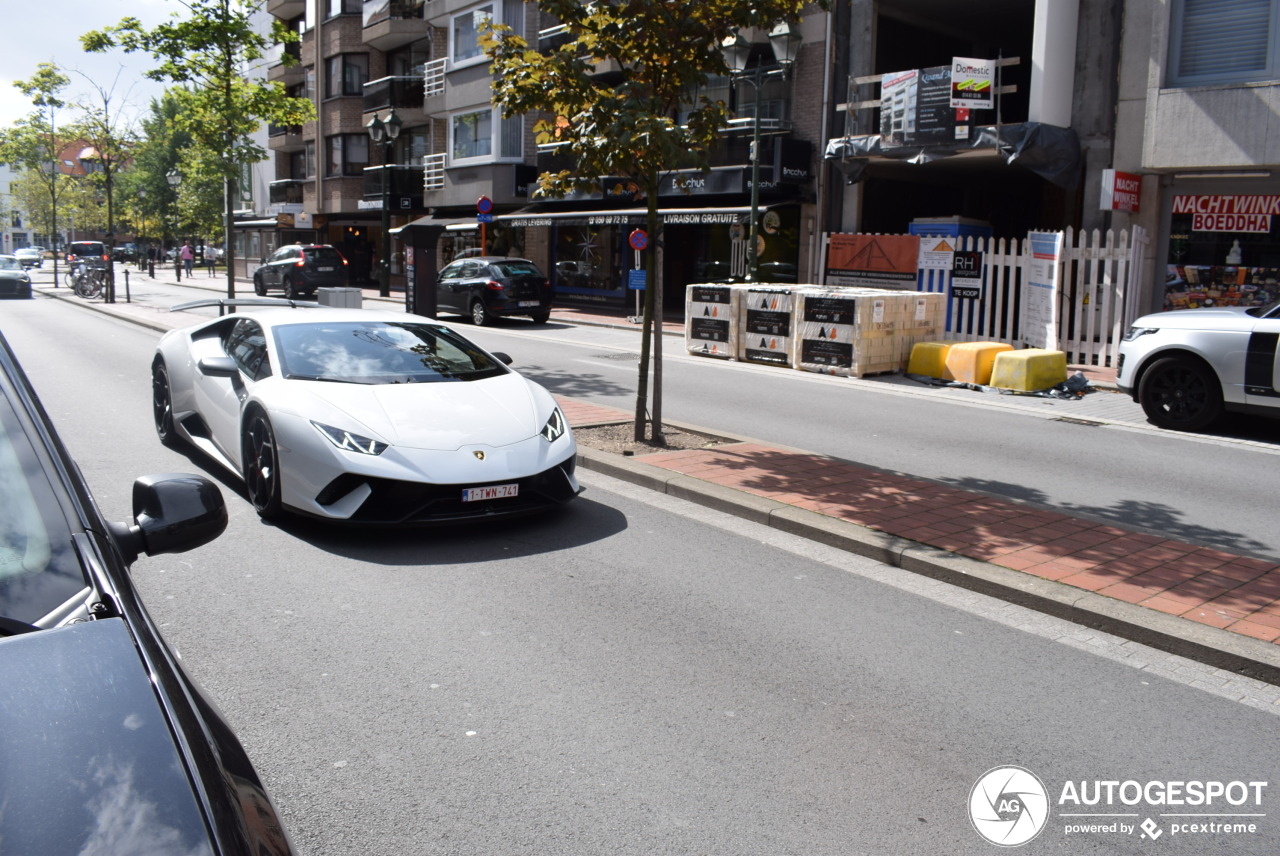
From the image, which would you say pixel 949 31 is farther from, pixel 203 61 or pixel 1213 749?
pixel 1213 749

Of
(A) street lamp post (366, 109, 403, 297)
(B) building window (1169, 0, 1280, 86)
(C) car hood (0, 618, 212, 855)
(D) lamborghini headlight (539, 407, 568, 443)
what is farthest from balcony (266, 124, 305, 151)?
(C) car hood (0, 618, 212, 855)

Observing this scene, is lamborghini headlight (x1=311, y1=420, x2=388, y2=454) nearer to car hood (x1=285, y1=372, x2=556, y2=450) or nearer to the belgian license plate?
car hood (x1=285, y1=372, x2=556, y2=450)

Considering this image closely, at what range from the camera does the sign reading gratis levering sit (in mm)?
18969

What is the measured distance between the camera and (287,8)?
50.9 m

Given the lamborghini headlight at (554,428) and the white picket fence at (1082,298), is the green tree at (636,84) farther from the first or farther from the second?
the white picket fence at (1082,298)

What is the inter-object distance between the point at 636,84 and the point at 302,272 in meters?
28.4

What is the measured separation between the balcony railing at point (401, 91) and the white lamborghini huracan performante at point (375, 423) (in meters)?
35.0

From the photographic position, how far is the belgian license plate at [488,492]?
6.09m

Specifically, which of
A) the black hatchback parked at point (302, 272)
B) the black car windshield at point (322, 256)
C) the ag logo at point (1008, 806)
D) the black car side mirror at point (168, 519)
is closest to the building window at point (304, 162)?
the black hatchback parked at point (302, 272)

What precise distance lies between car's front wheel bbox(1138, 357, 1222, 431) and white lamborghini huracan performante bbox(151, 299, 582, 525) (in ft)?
24.9

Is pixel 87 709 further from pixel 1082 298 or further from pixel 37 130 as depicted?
pixel 37 130

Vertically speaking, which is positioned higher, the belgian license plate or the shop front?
the shop front

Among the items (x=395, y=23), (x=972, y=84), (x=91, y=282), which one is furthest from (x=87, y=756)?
(x=395, y=23)

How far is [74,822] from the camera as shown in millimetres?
1467
